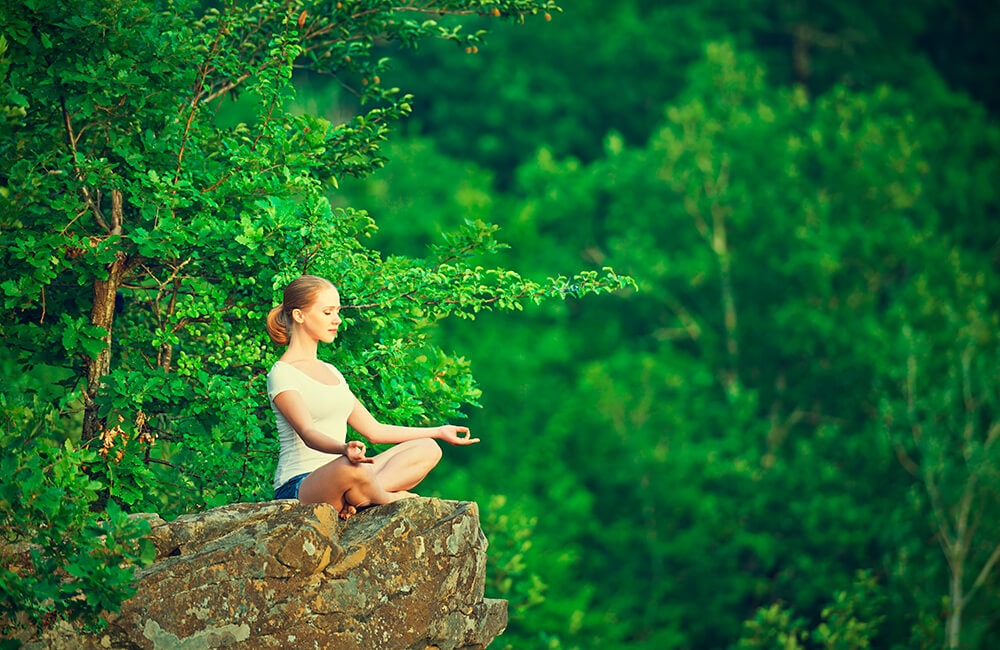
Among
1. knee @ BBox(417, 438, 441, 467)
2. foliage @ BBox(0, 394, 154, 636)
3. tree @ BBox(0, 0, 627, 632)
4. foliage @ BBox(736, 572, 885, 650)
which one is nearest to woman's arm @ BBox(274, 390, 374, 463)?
knee @ BBox(417, 438, 441, 467)

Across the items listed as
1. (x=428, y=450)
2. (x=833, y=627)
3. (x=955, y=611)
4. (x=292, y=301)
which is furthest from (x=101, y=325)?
(x=955, y=611)

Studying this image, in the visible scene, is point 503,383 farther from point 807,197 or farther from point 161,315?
point 161,315

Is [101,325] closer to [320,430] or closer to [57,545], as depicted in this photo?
[320,430]

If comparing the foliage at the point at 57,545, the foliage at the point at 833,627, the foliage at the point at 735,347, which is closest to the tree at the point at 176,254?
the foliage at the point at 57,545

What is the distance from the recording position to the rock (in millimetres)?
6453

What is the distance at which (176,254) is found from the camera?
25.3ft

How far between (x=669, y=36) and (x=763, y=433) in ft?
40.1

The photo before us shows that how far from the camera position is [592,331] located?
29438 millimetres

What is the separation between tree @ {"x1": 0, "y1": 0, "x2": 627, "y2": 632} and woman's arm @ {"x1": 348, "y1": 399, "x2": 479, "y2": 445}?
82cm

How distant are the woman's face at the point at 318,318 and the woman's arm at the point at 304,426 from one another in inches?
15.5

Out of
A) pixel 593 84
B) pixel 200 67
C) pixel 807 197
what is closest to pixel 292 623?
pixel 200 67

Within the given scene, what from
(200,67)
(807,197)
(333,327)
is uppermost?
(200,67)

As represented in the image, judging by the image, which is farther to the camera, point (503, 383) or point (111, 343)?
point (503, 383)

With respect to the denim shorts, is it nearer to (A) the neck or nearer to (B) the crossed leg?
(B) the crossed leg
